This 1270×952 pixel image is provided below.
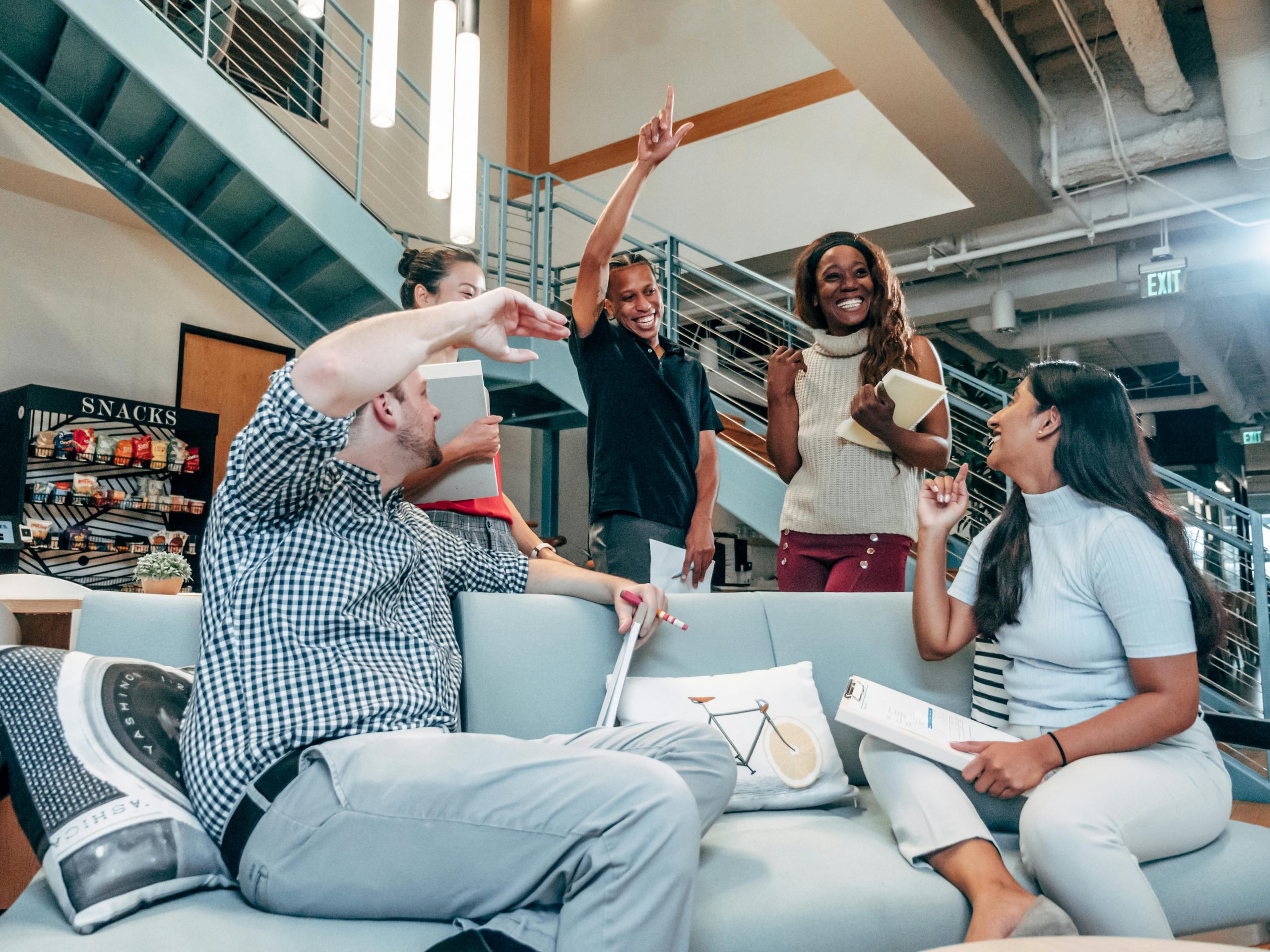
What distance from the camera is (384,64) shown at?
9.77 feet

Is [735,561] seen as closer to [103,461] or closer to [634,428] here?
[103,461]

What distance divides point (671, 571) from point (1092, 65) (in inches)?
164

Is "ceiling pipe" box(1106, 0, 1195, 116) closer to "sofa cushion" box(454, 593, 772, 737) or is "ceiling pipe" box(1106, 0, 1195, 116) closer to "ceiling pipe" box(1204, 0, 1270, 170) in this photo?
"ceiling pipe" box(1204, 0, 1270, 170)

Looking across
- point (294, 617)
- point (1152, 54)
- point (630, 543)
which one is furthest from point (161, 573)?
point (1152, 54)

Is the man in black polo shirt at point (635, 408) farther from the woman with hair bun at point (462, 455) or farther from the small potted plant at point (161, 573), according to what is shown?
the small potted plant at point (161, 573)

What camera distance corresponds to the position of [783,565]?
92.7 inches

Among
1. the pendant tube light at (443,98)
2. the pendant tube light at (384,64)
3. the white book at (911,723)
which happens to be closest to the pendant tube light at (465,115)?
the pendant tube light at (443,98)

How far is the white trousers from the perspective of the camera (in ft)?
4.32

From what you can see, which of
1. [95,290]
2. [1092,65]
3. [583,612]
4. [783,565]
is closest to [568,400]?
[783,565]

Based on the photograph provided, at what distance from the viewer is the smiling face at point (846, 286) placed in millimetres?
2338

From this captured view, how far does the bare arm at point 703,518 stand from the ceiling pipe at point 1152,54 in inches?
128

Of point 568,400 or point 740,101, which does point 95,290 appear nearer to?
point 568,400

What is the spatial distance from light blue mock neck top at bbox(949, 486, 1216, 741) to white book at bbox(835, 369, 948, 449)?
0.40 m

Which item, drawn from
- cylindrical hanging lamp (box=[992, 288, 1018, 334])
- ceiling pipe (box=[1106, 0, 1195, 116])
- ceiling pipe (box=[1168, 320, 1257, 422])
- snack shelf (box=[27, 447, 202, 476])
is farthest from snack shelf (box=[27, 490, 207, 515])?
ceiling pipe (box=[1168, 320, 1257, 422])
